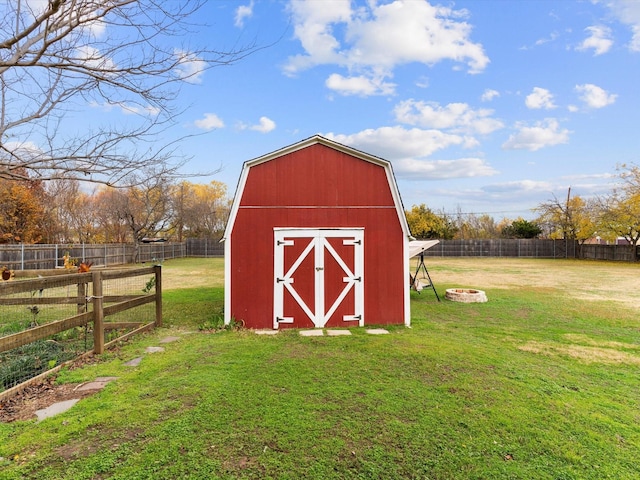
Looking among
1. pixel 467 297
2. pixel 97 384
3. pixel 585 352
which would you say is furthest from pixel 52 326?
pixel 467 297

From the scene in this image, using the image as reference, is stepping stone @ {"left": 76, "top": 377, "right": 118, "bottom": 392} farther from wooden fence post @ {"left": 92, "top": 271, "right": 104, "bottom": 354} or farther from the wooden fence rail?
wooden fence post @ {"left": 92, "top": 271, "right": 104, "bottom": 354}

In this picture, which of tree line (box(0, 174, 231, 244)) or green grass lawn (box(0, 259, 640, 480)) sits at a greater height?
tree line (box(0, 174, 231, 244))

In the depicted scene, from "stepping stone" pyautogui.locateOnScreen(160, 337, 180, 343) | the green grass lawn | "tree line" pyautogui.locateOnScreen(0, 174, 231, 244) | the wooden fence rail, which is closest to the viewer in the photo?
the green grass lawn

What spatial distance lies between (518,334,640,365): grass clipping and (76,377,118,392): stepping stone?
5.27 meters

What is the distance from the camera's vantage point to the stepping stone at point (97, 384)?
3.50m

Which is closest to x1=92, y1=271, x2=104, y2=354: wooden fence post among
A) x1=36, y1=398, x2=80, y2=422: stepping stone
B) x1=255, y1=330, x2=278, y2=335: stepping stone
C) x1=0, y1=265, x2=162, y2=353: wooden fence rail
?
x1=0, y1=265, x2=162, y2=353: wooden fence rail

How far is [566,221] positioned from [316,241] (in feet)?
97.8

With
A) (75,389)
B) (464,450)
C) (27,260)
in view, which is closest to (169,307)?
(75,389)

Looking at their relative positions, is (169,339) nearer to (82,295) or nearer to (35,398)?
(82,295)

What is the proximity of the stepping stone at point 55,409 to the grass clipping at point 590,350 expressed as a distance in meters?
5.42

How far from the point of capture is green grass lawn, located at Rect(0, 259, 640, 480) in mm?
2229

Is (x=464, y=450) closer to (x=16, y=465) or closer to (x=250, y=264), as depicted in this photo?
(x=16, y=465)

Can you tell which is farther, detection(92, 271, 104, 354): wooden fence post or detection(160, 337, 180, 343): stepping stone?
detection(160, 337, 180, 343): stepping stone

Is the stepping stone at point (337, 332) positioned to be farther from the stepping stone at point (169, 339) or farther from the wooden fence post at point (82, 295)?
the wooden fence post at point (82, 295)
